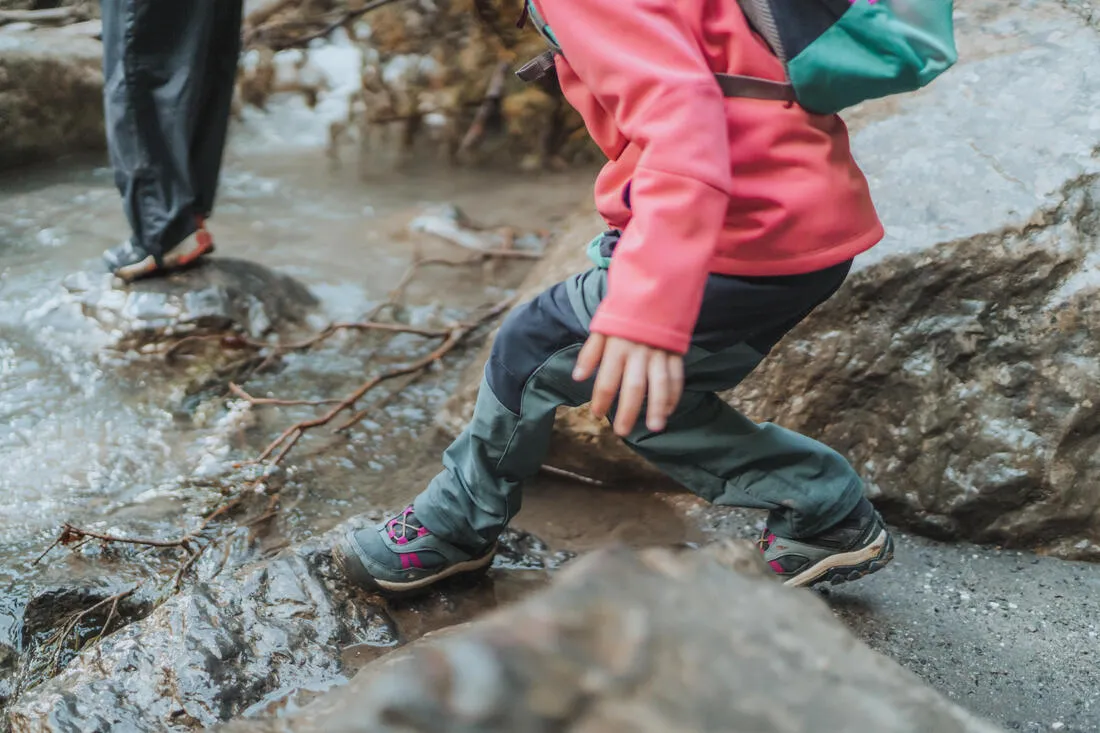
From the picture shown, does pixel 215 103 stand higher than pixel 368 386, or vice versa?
pixel 215 103

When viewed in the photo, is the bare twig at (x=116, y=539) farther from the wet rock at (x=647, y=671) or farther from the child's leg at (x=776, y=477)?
the wet rock at (x=647, y=671)

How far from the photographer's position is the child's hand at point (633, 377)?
1.25m

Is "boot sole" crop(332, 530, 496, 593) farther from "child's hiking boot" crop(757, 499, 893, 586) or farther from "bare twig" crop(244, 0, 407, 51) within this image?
"bare twig" crop(244, 0, 407, 51)

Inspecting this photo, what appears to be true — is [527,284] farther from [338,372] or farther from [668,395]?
[668,395]

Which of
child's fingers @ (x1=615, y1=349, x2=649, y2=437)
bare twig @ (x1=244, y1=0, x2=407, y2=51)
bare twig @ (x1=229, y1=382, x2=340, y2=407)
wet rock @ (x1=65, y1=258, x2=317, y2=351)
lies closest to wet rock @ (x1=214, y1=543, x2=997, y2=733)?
child's fingers @ (x1=615, y1=349, x2=649, y2=437)

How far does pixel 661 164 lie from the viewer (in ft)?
4.17

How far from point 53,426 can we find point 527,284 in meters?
1.33

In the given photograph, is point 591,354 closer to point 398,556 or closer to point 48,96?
point 398,556

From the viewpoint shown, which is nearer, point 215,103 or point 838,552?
point 838,552

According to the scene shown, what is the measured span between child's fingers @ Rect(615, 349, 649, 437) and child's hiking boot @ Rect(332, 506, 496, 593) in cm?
73

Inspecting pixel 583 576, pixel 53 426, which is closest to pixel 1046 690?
pixel 583 576

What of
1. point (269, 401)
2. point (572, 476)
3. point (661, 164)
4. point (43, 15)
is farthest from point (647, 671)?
point (43, 15)

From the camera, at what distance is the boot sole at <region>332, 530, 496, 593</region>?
187 cm

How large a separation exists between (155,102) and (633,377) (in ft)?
7.30
